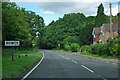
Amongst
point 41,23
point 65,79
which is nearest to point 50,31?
point 41,23

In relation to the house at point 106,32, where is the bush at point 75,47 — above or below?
below

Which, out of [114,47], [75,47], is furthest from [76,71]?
[75,47]

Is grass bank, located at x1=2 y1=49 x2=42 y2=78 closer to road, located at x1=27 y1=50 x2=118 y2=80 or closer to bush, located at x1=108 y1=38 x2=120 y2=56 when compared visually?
road, located at x1=27 y1=50 x2=118 y2=80

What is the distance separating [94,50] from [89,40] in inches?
1337

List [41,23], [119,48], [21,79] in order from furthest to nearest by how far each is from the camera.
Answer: [41,23] → [119,48] → [21,79]

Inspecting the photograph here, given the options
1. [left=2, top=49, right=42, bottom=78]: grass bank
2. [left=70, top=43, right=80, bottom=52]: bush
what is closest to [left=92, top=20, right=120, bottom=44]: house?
[left=70, top=43, right=80, bottom=52]: bush

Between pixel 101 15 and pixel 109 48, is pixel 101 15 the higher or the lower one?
the higher one

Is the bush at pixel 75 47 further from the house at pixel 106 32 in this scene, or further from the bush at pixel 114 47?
the bush at pixel 114 47

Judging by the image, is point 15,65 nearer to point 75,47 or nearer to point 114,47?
point 114,47

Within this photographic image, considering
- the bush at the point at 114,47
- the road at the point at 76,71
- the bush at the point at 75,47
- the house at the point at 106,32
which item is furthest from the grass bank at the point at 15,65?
the house at the point at 106,32

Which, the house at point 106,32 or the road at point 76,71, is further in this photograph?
the house at point 106,32

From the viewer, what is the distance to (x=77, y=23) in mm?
81125

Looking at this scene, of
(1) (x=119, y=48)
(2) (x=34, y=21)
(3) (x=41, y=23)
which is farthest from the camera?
(3) (x=41, y=23)

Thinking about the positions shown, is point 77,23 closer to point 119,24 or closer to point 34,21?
point 34,21
